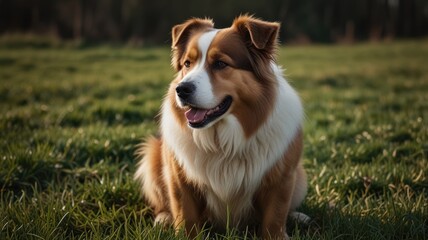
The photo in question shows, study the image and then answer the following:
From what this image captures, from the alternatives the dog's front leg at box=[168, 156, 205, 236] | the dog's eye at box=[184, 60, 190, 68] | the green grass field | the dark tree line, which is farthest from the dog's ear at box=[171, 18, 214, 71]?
the dark tree line

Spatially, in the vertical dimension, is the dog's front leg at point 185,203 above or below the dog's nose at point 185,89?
below

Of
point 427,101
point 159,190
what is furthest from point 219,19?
point 159,190

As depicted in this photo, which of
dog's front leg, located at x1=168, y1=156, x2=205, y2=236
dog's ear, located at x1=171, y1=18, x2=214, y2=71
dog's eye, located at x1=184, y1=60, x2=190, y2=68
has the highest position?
dog's ear, located at x1=171, y1=18, x2=214, y2=71

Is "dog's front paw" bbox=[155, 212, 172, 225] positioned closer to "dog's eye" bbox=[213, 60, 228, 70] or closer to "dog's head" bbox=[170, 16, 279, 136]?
"dog's head" bbox=[170, 16, 279, 136]

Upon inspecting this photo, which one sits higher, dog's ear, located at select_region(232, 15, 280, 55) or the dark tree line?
dog's ear, located at select_region(232, 15, 280, 55)

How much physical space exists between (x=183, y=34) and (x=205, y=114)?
88 centimetres

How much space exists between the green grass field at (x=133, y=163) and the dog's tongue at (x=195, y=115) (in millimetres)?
795

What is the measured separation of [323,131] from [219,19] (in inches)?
1024

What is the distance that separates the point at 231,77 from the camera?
3.41 meters

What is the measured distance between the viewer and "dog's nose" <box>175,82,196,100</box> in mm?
3232

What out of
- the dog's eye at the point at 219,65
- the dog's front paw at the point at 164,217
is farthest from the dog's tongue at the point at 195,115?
the dog's front paw at the point at 164,217

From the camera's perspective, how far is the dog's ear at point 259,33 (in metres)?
→ 3.42

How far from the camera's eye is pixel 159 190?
3854mm

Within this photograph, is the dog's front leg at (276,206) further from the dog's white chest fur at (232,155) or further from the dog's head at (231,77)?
the dog's head at (231,77)
